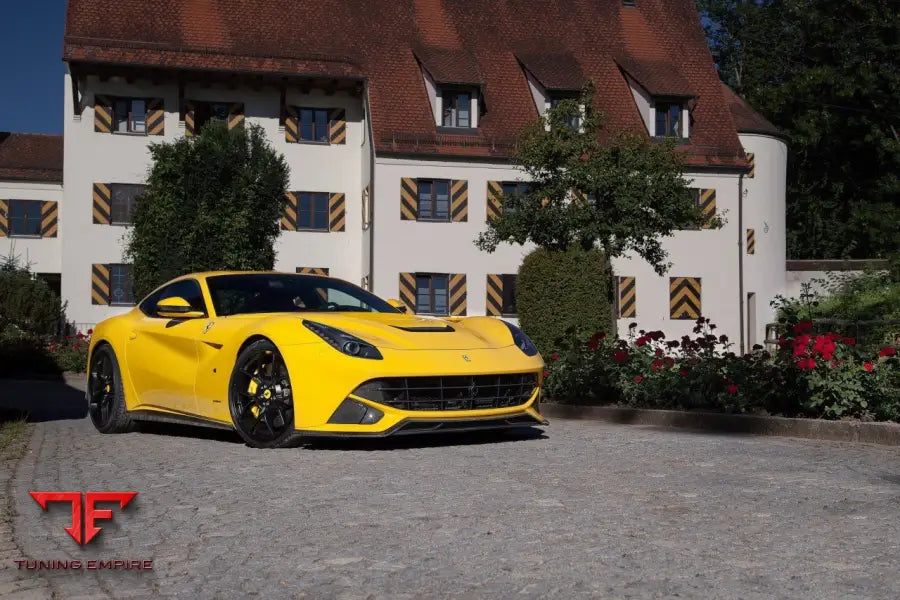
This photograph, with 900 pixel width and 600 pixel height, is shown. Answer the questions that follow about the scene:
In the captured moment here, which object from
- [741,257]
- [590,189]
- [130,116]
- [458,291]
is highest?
[130,116]

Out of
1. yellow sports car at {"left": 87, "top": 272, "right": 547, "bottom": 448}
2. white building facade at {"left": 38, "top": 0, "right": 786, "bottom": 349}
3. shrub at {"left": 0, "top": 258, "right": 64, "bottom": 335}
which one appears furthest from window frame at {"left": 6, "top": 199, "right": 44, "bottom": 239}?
yellow sports car at {"left": 87, "top": 272, "right": 547, "bottom": 448}

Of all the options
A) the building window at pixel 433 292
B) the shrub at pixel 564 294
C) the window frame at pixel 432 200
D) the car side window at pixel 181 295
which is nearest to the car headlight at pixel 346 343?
the car side window at pixel 181 295

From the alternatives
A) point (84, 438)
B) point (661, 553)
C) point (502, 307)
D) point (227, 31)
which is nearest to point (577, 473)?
point (661, 553)

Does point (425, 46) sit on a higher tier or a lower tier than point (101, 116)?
higher

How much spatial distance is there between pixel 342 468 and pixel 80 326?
101 feet

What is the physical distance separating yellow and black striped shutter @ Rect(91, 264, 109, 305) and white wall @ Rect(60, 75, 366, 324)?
0.15 m

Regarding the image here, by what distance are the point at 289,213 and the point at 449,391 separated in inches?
1185

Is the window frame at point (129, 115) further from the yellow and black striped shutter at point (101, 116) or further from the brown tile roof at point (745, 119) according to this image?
the brown tile roof at point (745, 119)

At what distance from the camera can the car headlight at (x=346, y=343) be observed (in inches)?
311

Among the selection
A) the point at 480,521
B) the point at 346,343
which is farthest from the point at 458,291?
the point at 480,521

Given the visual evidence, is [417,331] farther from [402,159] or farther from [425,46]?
[425,46]

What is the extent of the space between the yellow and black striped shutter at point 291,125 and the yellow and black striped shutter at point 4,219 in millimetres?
9742

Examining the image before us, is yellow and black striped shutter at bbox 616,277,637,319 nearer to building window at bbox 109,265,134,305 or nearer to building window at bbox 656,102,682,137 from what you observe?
building window at bbox 656,102,682,137

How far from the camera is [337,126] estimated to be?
3812 centimetres
